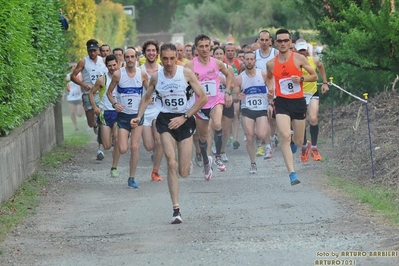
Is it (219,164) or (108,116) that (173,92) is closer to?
(108,116)

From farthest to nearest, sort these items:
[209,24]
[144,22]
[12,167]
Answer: [144,22], [209,24], [12,167]

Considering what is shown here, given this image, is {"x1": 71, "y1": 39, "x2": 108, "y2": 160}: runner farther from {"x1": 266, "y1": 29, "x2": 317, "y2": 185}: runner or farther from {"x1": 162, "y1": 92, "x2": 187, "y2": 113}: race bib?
{"x1": 162, "y1": 92, "x2": 187, "y2": 113}: race bib

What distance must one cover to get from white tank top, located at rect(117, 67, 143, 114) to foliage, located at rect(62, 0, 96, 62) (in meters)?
12.3

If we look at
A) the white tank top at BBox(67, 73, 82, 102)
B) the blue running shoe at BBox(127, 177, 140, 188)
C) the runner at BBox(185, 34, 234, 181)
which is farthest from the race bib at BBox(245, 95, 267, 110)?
the white tank top at BBox(67, 73, 82, 102)

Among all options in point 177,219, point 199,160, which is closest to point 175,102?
point 177,219

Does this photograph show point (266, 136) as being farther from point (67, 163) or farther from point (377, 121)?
A: point (67, 163)

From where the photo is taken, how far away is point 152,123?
1515 cm

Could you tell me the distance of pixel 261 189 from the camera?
13234 millimetres

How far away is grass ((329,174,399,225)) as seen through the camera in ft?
34.4

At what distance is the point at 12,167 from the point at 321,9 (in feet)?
32.5

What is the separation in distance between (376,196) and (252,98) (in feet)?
14.9

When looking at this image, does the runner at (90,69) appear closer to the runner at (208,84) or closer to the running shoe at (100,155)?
the running shoe at (100,155)

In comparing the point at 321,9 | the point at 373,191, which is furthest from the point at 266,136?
the point at 321,9

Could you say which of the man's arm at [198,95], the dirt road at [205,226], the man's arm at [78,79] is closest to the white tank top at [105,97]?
the dirt road at [205,226]
